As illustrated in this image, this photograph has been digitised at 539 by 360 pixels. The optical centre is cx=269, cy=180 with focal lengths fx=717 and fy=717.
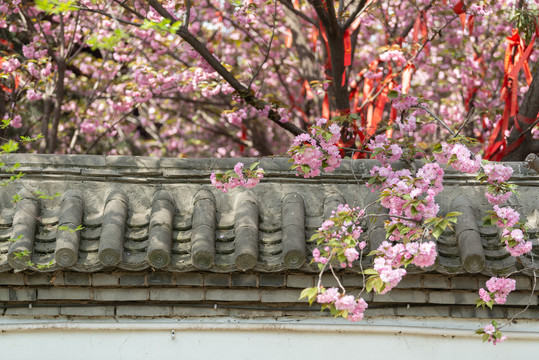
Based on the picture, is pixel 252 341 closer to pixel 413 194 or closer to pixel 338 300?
pixel 338 300

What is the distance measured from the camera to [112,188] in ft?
13.4

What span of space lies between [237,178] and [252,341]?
0.87 m

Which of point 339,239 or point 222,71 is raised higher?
point 222,71

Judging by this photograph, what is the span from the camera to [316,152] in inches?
149

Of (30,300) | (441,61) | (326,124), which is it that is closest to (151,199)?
(30,300)

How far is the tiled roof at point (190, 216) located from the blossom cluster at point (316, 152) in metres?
0.23

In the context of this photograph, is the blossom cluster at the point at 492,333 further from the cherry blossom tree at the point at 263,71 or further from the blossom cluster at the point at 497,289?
the cherry blossom tree at the point at 263,71

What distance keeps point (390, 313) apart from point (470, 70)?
6.48 meters

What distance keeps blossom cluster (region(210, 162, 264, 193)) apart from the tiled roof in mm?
166

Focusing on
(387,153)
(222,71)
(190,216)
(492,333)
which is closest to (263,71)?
(222,71)

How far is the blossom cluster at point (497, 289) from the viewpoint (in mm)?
3502

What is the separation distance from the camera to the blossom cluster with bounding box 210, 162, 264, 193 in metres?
3.82

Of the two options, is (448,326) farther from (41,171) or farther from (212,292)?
(41,171)

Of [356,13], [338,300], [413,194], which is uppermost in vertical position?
[356,13]
